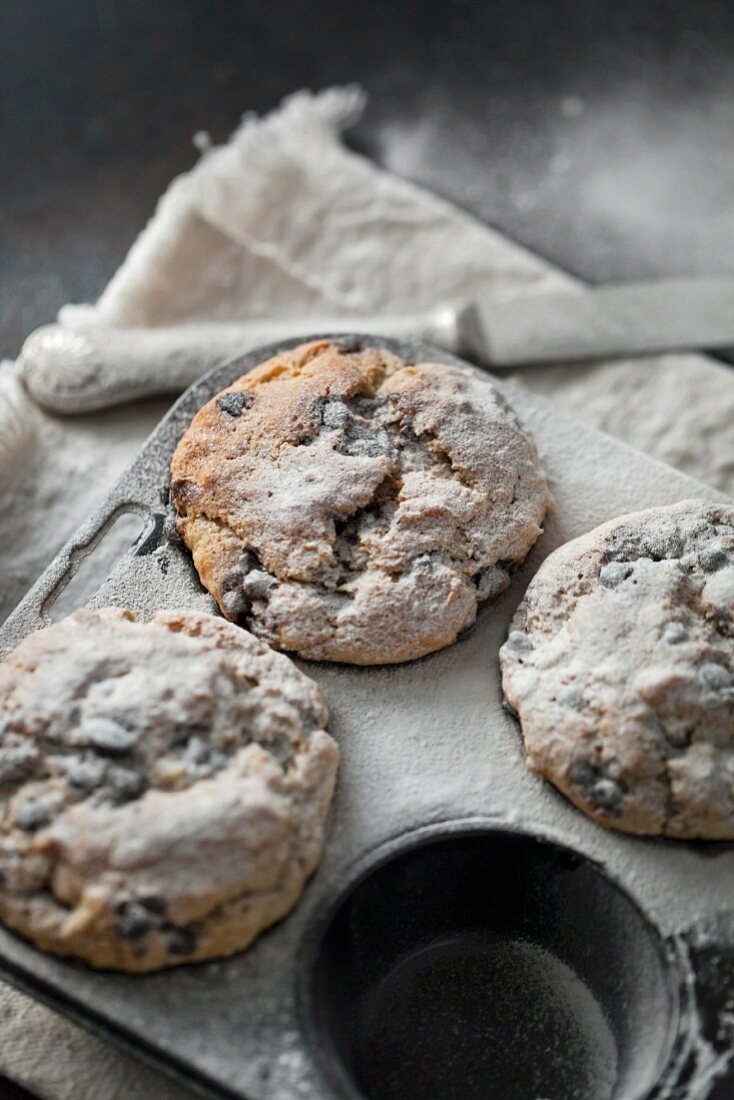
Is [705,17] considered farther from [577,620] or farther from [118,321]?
[577,620]

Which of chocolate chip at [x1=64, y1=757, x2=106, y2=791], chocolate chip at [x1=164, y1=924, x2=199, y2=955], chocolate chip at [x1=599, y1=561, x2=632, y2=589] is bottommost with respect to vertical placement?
chocolate chip at [x1=599, y1=561, x2=632, y2=589]

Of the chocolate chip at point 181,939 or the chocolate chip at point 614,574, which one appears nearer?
the chocolate chip at point 181,939

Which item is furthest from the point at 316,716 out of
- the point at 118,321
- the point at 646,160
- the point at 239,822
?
the point at 646,160

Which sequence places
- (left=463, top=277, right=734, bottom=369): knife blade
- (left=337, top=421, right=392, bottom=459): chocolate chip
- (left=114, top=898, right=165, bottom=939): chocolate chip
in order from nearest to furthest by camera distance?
(left=114, top=898, right=165, bottom=939): chocolate chip < (left=337, top=421, right=392, bottom=459): chocolate chip < (left=463, top=277, right=734, bottom=369): knife blade

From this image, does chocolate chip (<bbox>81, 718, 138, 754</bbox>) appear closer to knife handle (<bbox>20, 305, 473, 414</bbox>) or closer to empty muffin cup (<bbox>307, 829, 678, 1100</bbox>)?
empty muffin cup (<bbox>307, 829, 678, 1100</bbox>)

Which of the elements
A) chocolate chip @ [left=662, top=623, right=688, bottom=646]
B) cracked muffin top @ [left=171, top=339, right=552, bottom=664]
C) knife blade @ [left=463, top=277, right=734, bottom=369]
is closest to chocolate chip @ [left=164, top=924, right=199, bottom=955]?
cracked muffin top @ [left=171, top=339, right=552, bottom=664]

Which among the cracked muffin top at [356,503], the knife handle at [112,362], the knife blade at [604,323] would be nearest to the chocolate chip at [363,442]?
the cracked muffin top at [356,503]

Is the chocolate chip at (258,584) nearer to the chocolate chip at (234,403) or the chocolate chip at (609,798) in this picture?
the chocolate chip at (234,403)

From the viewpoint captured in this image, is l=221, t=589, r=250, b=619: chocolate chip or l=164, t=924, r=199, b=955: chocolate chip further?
l=221, t=589, r=250, b=619: chocolate chip
